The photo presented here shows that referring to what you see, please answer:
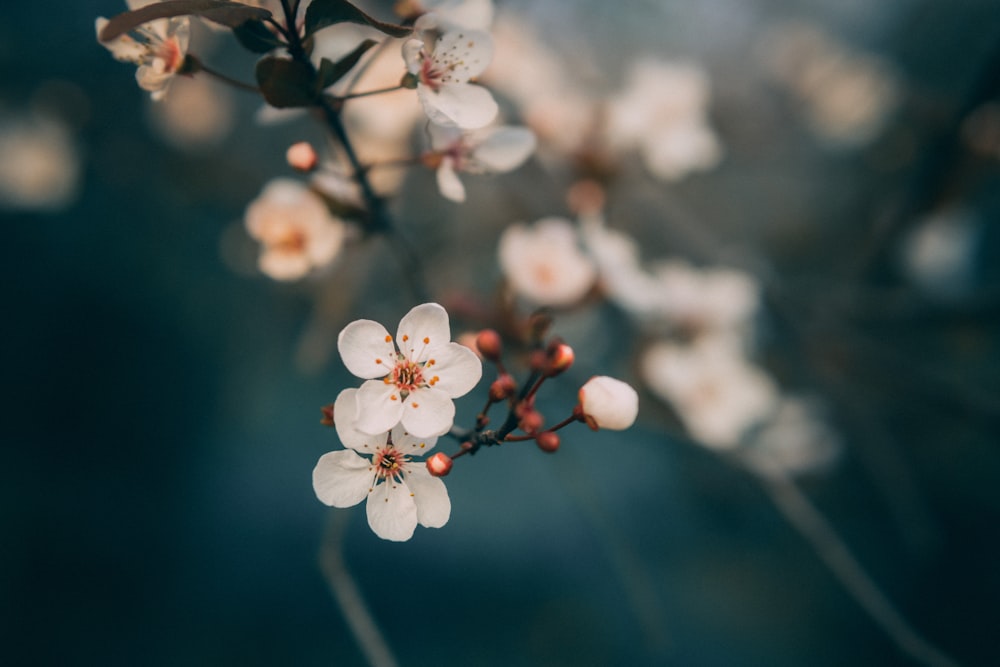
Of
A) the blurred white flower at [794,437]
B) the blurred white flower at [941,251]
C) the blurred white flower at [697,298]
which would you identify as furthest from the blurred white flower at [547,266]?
the blurred white flower at [941,251]

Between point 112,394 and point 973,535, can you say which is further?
point 112,394

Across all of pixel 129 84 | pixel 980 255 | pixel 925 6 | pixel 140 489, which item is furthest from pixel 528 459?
pixel 925 6

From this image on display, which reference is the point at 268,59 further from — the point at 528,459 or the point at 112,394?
the point at 112,394

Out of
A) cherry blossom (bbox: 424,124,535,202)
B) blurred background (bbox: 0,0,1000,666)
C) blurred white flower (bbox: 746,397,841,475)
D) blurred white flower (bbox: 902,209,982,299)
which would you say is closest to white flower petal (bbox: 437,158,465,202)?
cherry blossom (bbox: 424,124,535,202)

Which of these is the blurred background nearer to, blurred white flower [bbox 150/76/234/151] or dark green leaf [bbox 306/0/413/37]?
blurred white flower [bbox 150/76/234/151]

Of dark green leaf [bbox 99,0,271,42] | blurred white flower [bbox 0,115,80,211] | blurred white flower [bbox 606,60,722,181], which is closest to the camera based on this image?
dark green leaf [bbox 99,0,271,42]

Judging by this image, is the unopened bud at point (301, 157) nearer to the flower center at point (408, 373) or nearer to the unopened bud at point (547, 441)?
the flower center at point (408, 373)
